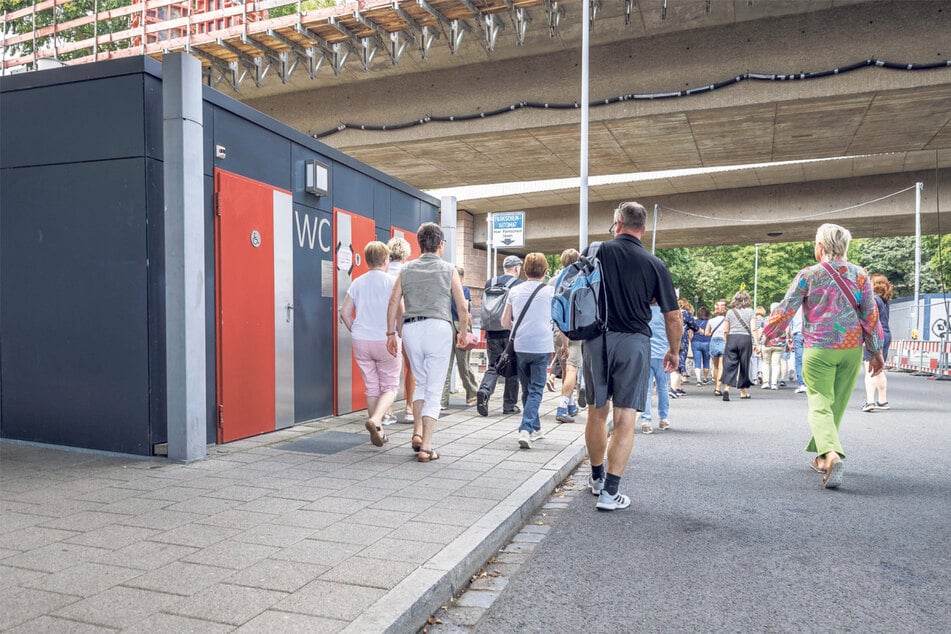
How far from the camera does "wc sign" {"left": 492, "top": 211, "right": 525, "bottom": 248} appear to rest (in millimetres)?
13977

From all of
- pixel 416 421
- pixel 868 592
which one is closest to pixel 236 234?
pixel 416 421

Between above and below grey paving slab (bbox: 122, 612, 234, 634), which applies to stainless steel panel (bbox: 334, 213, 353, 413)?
above

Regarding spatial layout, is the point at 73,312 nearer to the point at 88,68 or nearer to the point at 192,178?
the point at 192,178

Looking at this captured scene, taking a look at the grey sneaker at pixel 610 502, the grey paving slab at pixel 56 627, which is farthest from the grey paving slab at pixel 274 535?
the grey sneaker at pixel 610 502

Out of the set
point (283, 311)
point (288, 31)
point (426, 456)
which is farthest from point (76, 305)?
point (288, 31)

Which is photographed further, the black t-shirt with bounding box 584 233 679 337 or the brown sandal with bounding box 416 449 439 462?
the brown sandal with bounding box 416 449 439 462

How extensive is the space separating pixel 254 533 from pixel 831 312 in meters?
4.50

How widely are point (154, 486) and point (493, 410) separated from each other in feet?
17.4

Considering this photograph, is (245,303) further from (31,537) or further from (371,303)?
(31,537)

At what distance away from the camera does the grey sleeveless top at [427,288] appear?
246 inches

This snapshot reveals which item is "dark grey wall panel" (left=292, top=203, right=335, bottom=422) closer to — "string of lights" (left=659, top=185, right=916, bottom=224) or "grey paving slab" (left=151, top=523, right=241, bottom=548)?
"grey paving slab" (left=151, top=523, right=241, bottom=548)

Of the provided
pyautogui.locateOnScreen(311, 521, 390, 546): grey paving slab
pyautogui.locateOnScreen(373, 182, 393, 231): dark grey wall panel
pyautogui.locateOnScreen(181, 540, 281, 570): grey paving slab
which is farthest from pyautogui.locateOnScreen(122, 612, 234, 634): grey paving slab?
pyautogui.locateOnScreen(373, 182, 393, 231): dark grey wall panel

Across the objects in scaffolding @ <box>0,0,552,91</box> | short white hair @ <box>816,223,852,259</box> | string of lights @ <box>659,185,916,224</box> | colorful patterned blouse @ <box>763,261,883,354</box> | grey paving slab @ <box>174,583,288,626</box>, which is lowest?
grey paving slab @ <box>174,583,288,626</box>

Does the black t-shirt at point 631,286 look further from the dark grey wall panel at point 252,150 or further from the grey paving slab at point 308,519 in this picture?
the dark grey wall panel at point 252,150
